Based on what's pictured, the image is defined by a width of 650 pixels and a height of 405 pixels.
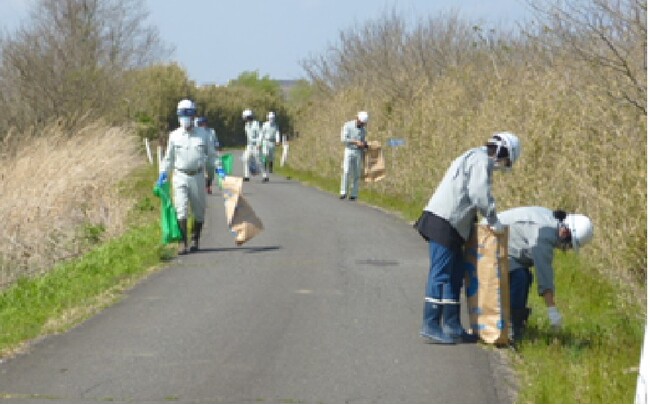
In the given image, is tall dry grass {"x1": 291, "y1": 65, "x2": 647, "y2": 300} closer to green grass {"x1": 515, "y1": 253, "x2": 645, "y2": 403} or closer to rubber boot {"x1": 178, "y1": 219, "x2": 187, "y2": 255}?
green grass {"x1": 515, "y1": 253, "x2": 645, "y2": 403}

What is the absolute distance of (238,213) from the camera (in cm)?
1616

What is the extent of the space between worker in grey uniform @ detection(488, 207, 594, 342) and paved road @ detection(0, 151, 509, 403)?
70cm

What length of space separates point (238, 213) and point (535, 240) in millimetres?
7024

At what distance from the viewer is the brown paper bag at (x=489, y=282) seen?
955 cm

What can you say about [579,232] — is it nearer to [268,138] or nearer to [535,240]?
[535,240]

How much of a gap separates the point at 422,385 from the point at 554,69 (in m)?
10.3

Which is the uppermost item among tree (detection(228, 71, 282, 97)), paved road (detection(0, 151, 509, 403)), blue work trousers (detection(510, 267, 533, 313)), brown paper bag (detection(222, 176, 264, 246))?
tree (detection(228, 71, 282, 97))

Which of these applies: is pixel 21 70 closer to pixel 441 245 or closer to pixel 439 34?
pixel 439 34

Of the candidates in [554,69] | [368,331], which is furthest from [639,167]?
[554,69]

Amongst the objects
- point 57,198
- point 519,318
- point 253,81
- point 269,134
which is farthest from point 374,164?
point 253,81

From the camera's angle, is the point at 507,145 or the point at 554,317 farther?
the point at 554,317

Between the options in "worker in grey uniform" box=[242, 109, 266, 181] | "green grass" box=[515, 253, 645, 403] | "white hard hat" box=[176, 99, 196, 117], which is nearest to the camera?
"green grass" box=[515, 253, 645, 403]

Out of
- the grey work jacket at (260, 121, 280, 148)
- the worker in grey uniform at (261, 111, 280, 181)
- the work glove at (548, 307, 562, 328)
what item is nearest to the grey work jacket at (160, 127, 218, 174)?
the work glove at (548, 307, 562, 328)

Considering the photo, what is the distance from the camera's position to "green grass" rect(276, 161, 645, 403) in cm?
791
